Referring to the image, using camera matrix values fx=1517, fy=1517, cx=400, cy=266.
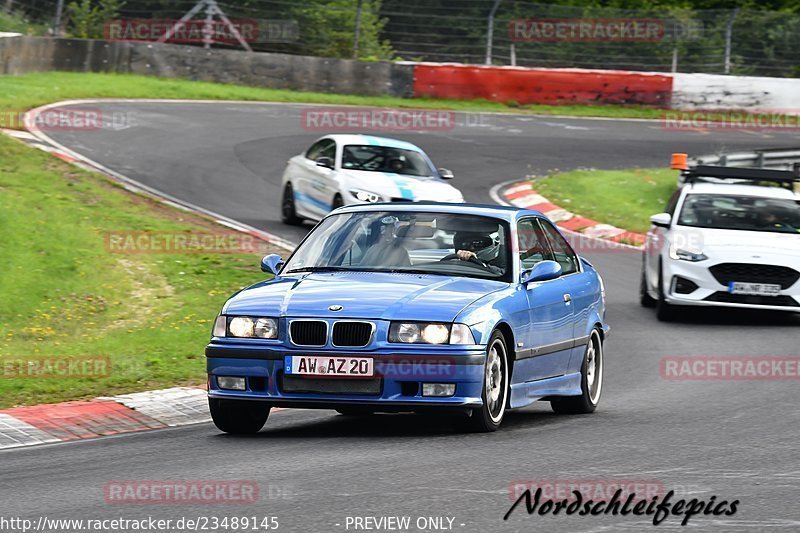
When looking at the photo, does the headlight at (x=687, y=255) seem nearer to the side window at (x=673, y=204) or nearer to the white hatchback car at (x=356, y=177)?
the side window at (x=673, y=204)

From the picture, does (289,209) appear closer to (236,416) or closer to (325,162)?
(325,162)

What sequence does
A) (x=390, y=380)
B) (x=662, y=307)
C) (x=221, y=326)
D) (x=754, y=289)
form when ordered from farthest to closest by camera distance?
1. (x=662, y=307)
2. (x=754, y=289)
3. (x=221, y=326)
4. (x=390, y=380)

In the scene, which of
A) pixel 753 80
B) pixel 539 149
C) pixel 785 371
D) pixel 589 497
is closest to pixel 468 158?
pixel 539 149

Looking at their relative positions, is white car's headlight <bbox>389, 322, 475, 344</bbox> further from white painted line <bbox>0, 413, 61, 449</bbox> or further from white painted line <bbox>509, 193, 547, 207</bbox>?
white painted line <bbox>509, 193, 547, 207</bbox>

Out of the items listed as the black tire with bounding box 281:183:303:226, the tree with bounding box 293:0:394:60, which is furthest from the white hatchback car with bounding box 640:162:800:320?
the tree with bounding box 293:0:394:60

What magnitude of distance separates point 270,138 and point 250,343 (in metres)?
19.6

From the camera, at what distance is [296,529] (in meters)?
6.16

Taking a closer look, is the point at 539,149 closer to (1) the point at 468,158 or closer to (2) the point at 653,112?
(1) the point at 468,158

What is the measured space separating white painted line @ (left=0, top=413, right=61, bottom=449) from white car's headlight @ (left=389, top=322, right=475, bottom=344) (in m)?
2.26

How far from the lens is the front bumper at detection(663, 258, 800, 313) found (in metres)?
16.3

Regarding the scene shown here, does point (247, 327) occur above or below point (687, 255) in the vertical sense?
above

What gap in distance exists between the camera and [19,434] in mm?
9188

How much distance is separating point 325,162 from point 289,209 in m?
1.04

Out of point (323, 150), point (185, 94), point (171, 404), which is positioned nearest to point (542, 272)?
point (171, 404)
